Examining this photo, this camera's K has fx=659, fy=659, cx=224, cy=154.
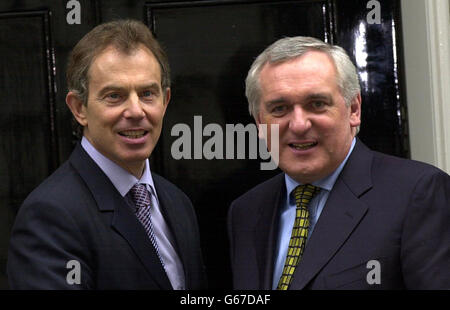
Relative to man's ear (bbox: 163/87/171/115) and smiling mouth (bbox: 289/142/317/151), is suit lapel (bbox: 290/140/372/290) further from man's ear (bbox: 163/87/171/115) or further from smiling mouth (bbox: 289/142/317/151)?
man's ear (bbox: 163/87/171/115)

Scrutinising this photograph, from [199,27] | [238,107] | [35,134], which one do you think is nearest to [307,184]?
[238,107]

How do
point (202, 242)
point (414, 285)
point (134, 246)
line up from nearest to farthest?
point (414, 285), point (134, 246), point (202, 242)

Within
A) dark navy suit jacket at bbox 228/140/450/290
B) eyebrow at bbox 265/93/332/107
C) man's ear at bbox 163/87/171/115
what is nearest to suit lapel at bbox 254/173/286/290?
dark navy suit jacket at bbox 228/140/450/290

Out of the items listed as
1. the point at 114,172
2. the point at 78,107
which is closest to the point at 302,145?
the point at 114,172

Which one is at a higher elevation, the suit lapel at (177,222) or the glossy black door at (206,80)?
the glossy black door at (206,80)

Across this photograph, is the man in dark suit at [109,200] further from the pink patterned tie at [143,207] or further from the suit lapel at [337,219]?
the suit lapel at [337,219]

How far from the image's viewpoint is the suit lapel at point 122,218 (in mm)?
1458

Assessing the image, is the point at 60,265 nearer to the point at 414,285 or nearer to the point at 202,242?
the point at 202,242

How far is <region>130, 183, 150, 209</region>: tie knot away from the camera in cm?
152

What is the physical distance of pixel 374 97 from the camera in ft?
5.69

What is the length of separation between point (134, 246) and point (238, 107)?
1.56ft

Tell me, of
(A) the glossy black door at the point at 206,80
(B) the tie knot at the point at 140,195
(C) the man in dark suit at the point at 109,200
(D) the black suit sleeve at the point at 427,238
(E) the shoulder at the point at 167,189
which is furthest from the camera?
(A) the glossy black door at the point at 206,80

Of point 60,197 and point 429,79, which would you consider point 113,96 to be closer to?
point 60,197

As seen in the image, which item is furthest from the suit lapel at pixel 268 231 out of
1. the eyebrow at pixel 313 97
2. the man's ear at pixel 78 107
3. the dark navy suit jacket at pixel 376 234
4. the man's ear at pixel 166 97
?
the man's ear at pixel 78 107
